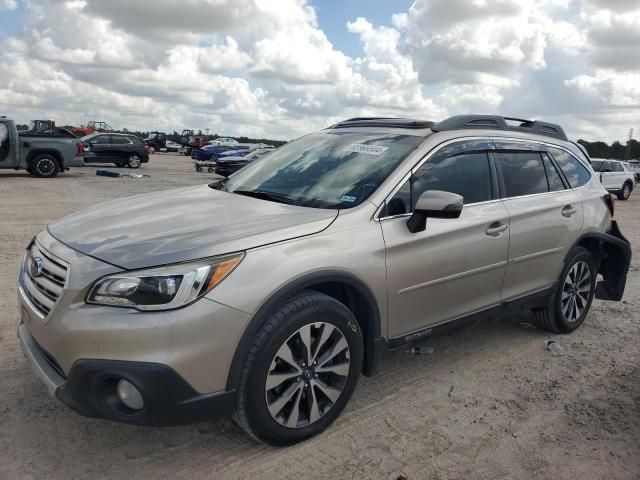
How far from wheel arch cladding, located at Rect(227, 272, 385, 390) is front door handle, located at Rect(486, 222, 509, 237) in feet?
3.69

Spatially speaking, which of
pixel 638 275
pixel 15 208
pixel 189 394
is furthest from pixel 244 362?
pixel 15 208

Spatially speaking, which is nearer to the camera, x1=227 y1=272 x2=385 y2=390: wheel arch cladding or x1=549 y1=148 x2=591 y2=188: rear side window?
x1=227 y1=272 x2=385 y2=390: wheel arch cladding

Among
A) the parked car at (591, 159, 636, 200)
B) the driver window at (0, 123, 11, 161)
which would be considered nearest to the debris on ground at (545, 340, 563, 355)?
the driver window at (0, 123, 11, 161)

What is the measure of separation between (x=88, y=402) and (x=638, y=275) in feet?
22.7

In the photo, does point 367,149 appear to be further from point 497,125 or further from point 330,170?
point 497,125

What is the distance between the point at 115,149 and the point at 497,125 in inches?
905

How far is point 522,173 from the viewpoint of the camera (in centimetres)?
425

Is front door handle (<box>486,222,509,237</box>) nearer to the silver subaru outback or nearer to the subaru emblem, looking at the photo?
the silver subaru outback

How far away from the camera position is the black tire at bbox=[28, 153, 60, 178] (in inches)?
694

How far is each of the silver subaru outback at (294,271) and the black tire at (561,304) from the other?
56mm

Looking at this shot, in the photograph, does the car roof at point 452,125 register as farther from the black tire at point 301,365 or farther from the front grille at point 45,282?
the front grille at point 45,282

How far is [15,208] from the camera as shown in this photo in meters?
10.9

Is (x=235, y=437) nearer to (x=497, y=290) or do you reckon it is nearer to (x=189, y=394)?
(x=189, y=394)

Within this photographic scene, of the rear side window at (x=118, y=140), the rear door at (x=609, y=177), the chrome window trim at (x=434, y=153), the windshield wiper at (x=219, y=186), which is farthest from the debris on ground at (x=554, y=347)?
the rear side window at (x=118, y=140)
